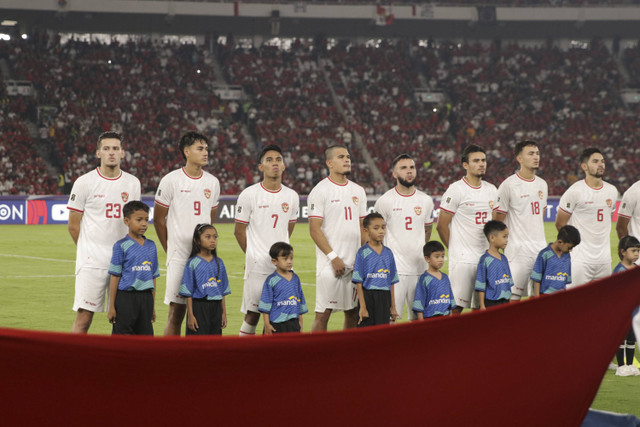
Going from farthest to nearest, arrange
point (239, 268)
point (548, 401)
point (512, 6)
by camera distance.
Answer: point (512, 6)
point (239, 268)
point (548, 401)

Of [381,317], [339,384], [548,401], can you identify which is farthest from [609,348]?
[381,317]

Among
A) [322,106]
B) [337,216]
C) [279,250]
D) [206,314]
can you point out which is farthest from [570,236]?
[322,106]

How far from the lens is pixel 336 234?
795 centimetres

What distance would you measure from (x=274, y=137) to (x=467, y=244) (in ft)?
98.7

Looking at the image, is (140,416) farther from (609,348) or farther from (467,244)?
(467,244)

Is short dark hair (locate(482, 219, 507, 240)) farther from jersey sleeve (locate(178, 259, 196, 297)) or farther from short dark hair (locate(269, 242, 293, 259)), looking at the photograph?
jersey sleeve (locate(178, 259, 196, 297))

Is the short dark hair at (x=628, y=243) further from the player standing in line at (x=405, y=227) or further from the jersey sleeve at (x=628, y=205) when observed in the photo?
the player standing in line at (x=405, y=227)

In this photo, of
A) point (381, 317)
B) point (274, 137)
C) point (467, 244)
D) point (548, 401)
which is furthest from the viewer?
point (274, 137)

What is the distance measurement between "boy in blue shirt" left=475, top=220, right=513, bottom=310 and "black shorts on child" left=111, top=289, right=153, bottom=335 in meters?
3.15

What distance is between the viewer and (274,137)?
37.9m

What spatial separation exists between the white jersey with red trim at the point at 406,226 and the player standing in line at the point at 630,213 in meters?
2.36

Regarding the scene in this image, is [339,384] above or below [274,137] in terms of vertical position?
below

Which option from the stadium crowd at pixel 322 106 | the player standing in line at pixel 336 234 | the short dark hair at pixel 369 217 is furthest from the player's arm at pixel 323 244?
the stadium crowd at pixel 322 106

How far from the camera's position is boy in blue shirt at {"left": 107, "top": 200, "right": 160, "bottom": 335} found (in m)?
7.07
